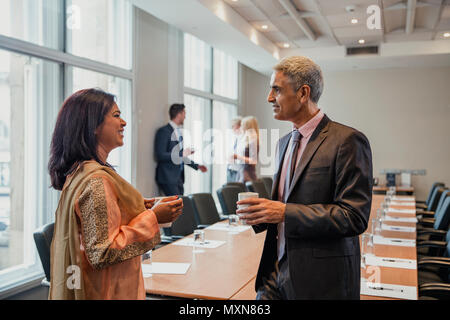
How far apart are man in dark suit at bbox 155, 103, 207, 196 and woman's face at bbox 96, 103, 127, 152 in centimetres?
447

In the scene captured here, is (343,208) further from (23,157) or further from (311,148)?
(23,157)

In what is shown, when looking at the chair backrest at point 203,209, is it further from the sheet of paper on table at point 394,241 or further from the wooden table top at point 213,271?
the sheet of paper on table at point 394,241

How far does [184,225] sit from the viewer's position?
4.19 meters

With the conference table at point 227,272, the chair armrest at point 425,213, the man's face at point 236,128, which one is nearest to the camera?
the conference table at point 227,272

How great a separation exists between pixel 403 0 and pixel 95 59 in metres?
4.23

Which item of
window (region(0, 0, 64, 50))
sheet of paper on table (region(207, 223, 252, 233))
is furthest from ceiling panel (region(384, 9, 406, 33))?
window (region(0, 0, 64, 50))

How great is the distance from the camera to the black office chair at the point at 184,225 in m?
4.02

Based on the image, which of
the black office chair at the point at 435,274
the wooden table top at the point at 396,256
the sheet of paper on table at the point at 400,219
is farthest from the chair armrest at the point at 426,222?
the black office chair at the point at 435,274

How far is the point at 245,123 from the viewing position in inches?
269

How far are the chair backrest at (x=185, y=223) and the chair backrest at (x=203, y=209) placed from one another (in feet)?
0.77

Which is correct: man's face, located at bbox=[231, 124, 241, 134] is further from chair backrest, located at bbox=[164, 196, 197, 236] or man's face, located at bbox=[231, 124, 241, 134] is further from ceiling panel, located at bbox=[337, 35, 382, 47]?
chair backrest, located at bbox=[164, 196, 197, 236]

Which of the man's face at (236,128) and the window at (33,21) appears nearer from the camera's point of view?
the window at (33,21)

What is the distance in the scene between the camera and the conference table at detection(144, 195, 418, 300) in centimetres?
221
